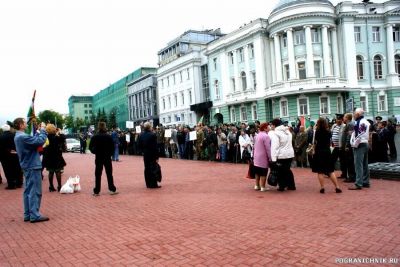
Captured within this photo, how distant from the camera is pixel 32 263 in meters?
4.36

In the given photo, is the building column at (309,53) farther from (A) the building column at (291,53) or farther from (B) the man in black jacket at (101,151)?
(B) the man in black jacket at (101,151)

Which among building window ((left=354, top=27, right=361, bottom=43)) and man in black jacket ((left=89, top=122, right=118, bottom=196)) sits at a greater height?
building window ((left=354, top=27, right=361, bottom=43))

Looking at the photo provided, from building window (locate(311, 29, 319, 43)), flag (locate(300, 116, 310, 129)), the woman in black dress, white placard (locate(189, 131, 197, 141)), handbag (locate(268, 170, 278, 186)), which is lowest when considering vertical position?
handbag (locate(268, 170, 278, 186))

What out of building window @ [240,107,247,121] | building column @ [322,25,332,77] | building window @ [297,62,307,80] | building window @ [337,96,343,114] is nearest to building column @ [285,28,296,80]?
building window @ [297,62,307,80]

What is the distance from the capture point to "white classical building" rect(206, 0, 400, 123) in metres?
33.8

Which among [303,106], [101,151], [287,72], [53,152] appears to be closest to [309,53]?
[287,72]

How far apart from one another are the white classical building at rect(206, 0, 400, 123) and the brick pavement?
1035 inches

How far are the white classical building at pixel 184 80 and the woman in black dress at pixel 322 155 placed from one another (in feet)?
130

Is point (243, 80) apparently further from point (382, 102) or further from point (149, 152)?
point (149, 152)

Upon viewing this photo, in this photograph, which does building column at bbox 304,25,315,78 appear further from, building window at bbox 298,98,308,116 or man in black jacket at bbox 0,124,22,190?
man in black jacket at bbox 0,124,22,190

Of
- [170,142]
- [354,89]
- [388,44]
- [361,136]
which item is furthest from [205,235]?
[388,44]

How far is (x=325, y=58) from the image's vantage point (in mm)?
34625

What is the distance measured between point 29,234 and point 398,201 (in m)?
7.46

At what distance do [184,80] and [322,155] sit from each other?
45860 mm
